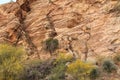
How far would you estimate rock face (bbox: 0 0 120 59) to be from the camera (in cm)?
4903

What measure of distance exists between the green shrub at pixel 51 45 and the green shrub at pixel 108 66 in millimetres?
8858

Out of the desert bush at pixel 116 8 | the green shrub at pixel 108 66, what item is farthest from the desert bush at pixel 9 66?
the desert bush at pixel 116 8

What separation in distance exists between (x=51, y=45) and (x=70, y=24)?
5.50 m

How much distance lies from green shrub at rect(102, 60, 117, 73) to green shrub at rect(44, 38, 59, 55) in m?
8.86

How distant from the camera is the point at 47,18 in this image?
186 ft

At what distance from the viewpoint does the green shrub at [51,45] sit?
50306 mm

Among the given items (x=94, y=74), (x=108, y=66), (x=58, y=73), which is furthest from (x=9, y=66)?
(x=108, y=66)

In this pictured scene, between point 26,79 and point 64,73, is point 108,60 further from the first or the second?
point 26,79

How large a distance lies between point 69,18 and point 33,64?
435 inches

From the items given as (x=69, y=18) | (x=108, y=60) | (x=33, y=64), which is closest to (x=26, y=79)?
(x=33, y=64)

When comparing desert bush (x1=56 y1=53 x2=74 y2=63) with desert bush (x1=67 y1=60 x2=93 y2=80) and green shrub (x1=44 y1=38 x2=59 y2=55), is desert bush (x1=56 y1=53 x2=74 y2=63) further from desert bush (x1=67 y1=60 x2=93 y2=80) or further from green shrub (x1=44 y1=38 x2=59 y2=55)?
desert bush (x1=67 y1=60 x2=93 y2=80)

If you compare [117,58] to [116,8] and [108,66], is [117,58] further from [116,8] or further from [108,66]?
[116,8]

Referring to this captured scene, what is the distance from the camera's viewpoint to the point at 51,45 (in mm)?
50062

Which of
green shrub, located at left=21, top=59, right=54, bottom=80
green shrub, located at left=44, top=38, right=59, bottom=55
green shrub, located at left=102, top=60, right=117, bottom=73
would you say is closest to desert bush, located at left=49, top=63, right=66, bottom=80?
green shrub, located at left=21, top=59, right=54, bottom=80
